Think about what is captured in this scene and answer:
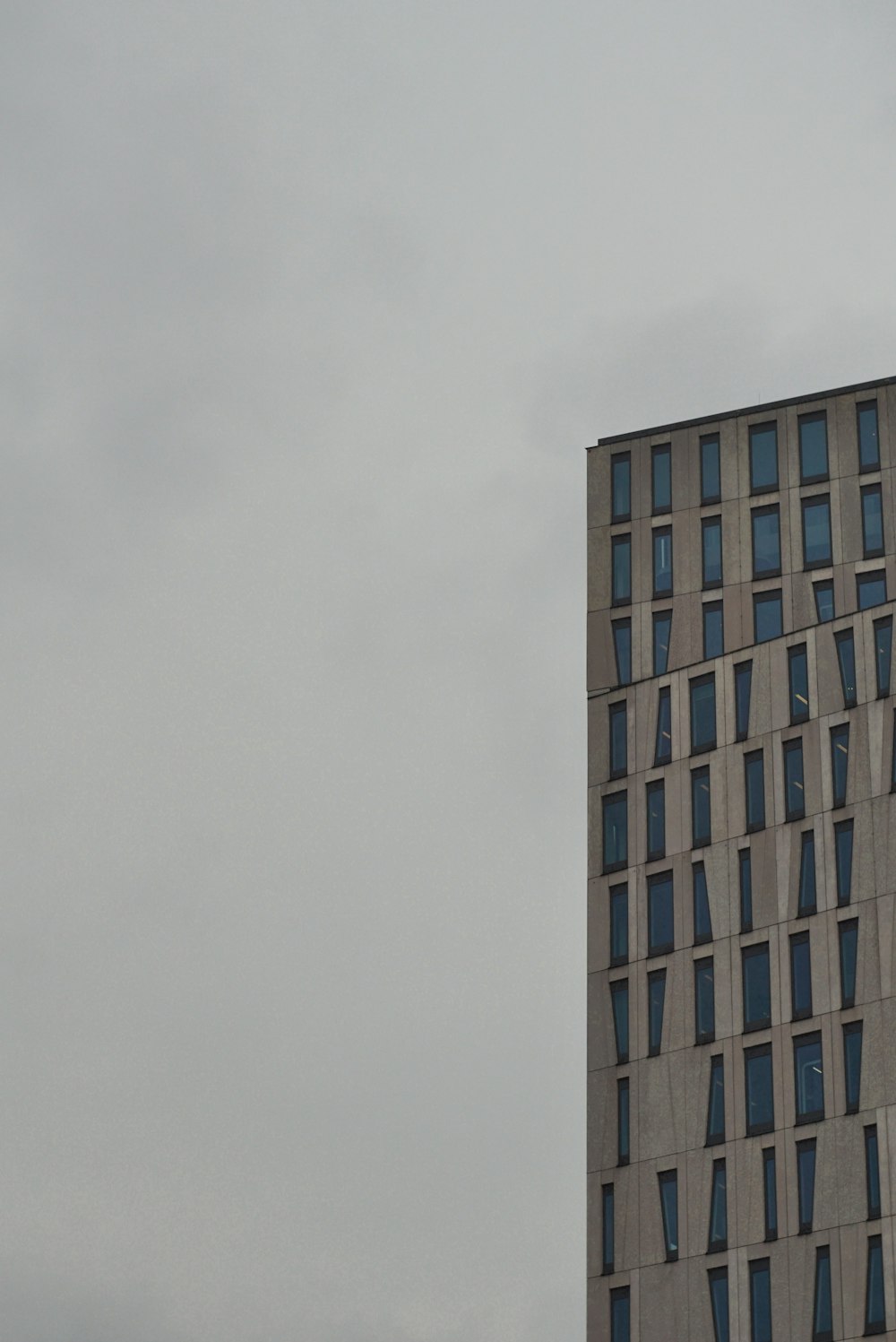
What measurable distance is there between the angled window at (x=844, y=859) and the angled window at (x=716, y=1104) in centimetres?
784

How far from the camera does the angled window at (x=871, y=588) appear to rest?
10881cm

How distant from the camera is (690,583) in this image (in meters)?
112

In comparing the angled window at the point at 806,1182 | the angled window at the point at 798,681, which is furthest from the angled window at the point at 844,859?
the angled window at the point at 806,1182

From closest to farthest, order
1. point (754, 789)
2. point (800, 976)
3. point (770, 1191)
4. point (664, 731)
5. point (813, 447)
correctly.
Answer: point (770, 1191) → point (800, 976) → point (754, 789) → point (664, 731) → point (813, 447)

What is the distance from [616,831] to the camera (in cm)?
10588

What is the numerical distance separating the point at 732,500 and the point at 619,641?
8003 millimetres

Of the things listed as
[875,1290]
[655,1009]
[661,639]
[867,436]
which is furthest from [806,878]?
[867,436]

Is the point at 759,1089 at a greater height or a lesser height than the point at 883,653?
lesser

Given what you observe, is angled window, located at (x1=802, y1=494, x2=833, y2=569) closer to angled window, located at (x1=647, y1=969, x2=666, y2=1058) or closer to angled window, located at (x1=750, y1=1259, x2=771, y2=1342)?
angled window, located at (x1=647, y1=969, x2=666, y2=1058)

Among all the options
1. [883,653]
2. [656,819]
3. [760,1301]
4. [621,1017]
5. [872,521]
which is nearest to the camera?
[760,1301]

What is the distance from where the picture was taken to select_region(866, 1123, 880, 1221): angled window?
91312 mm

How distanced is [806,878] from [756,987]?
460 centimetres

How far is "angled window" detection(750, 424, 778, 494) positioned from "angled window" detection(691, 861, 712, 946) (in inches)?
761

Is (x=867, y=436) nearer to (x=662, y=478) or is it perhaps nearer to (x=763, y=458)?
(x=763, y=458)
